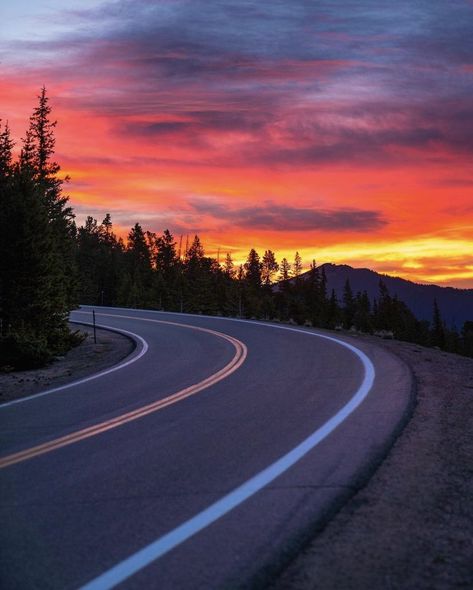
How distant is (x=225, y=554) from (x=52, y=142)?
127ft

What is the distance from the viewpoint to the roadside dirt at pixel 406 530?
3367 millimetres

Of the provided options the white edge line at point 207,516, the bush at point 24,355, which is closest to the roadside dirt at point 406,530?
the white edge line at point 207,516

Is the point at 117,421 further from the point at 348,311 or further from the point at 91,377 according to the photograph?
the point at 348,311

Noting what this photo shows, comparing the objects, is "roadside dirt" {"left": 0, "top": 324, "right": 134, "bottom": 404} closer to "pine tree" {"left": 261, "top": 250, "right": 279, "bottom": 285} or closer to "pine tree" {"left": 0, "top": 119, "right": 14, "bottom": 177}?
"pine tree" {"left": 0, "top": 119, "right": 14, "bottom": 177}

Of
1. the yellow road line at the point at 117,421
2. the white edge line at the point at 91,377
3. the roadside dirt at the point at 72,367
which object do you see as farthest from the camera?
the roadside dirt at the point at 72,367

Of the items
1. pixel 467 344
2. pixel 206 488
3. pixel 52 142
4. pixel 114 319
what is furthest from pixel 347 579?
pixel 467 344

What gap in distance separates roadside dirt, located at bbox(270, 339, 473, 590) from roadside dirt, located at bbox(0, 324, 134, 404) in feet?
24.0

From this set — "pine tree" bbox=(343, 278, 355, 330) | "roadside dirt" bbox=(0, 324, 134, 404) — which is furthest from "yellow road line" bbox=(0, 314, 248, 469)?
"pine tree" bbox=(343, 278, 355, 330)

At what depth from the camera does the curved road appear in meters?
3.60

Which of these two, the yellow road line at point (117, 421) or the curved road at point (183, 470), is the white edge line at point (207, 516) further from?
the yellow road line at point (117, 421)

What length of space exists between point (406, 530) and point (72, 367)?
1308cm

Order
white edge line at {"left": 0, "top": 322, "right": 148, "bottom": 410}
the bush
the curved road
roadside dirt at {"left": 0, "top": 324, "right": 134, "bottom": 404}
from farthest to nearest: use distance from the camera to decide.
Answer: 1. the bush
2. roadside dirt at {"left": 0, "top": 324, "right": 134, "bottom": 404}
3. white edge line at {"left": 0, "top": 322, "right": 148, "bottom": 410}
4. the curved road

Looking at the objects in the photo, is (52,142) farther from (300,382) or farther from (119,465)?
(119,465)

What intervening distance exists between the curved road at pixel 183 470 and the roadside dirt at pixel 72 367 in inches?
44.4
